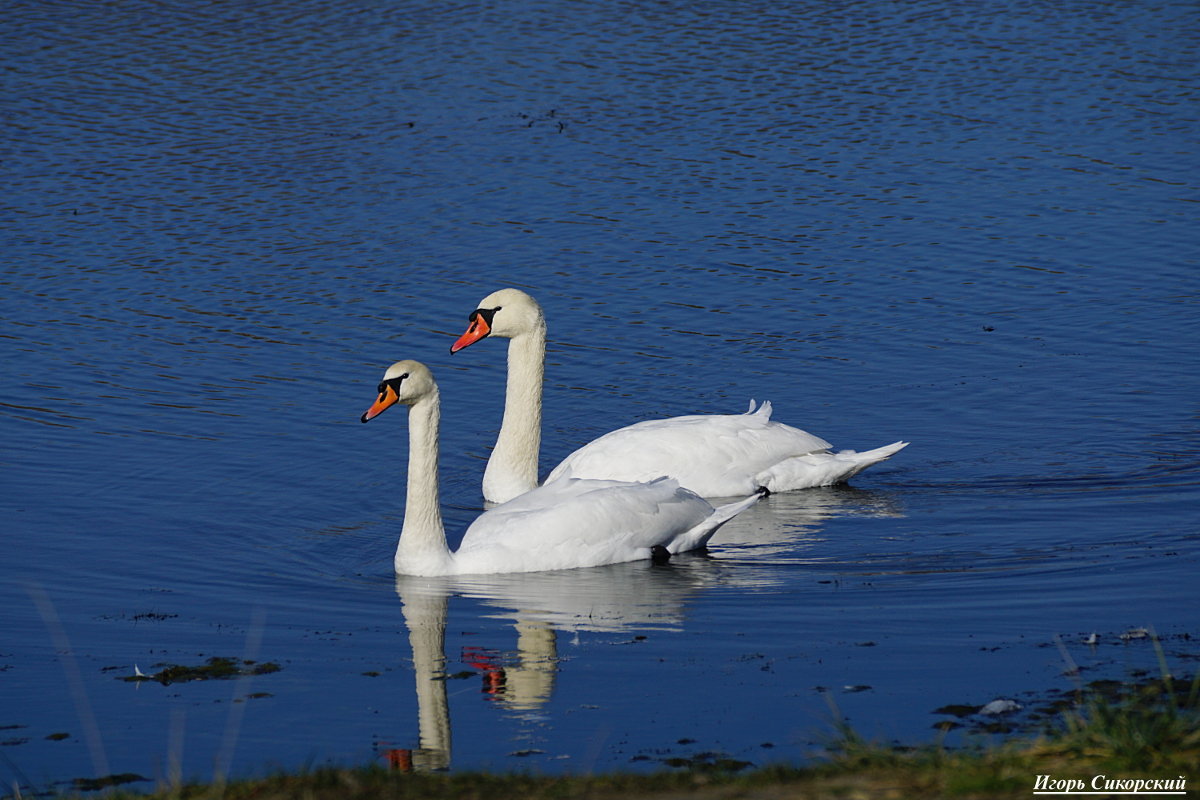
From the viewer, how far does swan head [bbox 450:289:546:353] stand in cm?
1248

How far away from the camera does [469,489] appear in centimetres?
1255

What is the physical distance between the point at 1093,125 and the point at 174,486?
1463 centimetres

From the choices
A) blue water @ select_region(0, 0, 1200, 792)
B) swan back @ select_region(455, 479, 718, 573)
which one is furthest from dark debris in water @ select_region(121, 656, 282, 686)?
swan back @ select_region(455, 479, 718, 573)

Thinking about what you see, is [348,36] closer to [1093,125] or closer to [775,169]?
[775,169]

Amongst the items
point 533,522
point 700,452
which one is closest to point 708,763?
point 533,522

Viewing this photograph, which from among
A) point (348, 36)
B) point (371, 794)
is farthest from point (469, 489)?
point (348, 36)

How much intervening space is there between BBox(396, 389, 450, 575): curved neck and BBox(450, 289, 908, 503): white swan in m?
1.57

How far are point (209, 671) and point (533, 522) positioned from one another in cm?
252

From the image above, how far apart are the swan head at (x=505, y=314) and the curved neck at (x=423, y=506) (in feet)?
6.86

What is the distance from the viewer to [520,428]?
12.4 meters

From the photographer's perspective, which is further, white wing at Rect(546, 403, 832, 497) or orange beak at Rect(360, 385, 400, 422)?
white wing at Rect(546, 403, 832, 497)

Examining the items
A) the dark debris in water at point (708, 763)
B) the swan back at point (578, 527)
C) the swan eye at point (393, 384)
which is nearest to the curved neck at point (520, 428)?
the swan back at point (578, 527)

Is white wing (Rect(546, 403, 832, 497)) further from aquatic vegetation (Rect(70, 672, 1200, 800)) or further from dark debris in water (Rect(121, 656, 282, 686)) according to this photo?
aquatic vegetation (Rect(70, 672, 1200, 800))

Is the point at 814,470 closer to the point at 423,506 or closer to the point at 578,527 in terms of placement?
the point at 578,527
